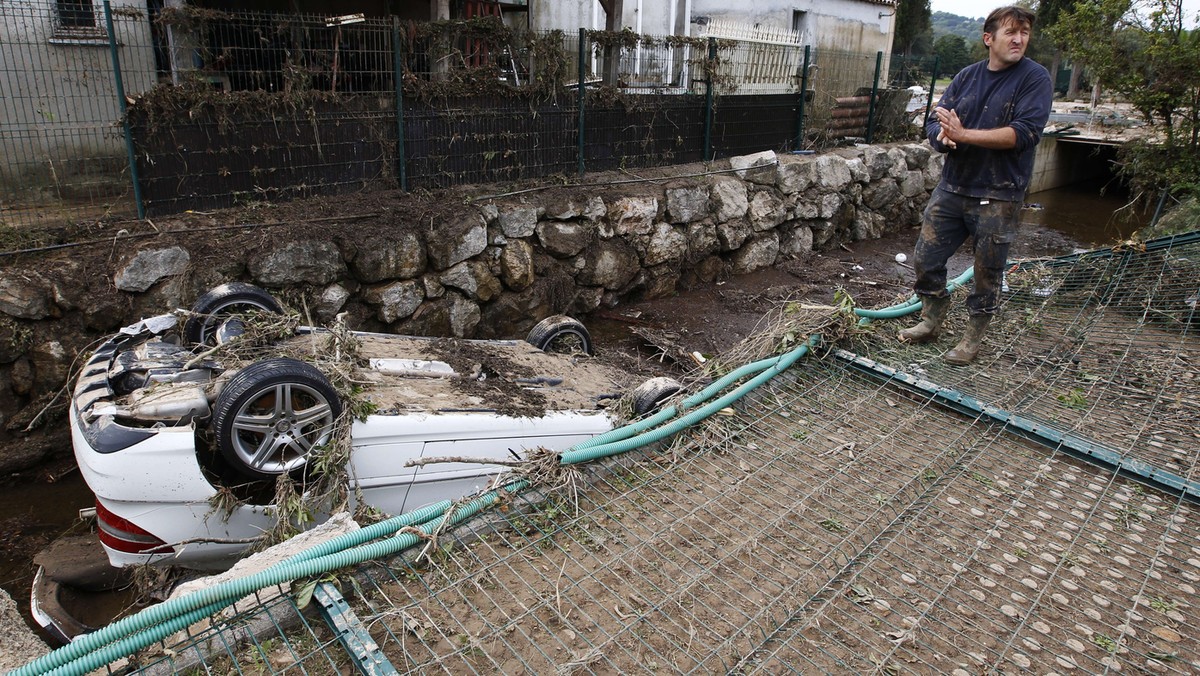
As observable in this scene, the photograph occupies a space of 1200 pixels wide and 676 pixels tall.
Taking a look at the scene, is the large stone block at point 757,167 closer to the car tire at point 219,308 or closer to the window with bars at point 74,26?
the car tire at point 219,308

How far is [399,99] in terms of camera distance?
311 inches

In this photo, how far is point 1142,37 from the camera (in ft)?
34.6

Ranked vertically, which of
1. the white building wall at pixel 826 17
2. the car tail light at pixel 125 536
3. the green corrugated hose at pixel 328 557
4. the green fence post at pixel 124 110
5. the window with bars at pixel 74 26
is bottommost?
the car tail light at pixel 125 536

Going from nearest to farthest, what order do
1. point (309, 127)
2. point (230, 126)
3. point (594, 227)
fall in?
point (230, 126) → point (309, 127) → point (594, 227)

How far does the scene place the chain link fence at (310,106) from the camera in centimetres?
684

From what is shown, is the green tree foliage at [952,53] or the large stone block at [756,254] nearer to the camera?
the large stone block at [756,254]

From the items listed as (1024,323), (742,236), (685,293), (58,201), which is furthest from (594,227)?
(58,201)

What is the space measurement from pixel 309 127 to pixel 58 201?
2.52m

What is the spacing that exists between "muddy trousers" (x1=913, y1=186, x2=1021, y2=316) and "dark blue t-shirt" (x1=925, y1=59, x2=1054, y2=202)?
0.08 meters

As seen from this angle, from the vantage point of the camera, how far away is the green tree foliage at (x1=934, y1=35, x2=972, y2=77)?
139 feet

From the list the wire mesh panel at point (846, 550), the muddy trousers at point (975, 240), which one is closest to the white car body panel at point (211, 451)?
the wire mesh panel at point (846, 550)

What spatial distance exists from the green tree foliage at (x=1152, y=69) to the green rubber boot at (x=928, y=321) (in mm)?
7296

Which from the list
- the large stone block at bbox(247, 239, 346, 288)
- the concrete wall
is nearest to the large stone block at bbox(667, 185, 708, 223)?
the large stone block at bbox(247, 239, 346, 288)

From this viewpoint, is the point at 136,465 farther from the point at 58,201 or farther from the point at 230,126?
the point at 58,201
